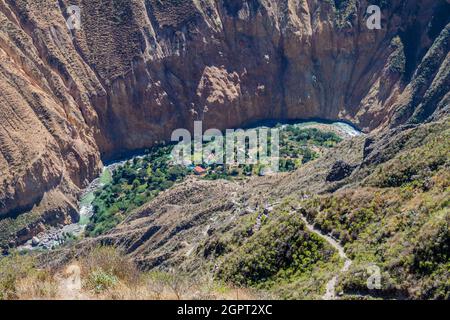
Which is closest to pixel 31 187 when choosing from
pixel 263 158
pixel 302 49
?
pixel 263 158

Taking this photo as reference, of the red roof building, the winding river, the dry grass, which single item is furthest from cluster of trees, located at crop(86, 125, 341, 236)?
the dry grass

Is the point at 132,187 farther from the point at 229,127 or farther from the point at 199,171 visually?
the point at 229,127

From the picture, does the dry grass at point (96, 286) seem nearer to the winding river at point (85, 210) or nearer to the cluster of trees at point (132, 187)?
the cluster of trees at point (132, 187)

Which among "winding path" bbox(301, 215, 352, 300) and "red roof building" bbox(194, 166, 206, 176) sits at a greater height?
"winding path" bbox(301, 215, 352, 300)

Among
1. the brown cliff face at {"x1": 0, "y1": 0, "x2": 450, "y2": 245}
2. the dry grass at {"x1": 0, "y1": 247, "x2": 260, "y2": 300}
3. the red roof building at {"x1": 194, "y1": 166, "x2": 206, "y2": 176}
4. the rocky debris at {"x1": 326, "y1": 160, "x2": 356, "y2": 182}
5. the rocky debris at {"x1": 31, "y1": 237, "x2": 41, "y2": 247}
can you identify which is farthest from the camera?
the red roof building at {"x1": 194, "y1": 166, "x2": 206, "y2": 176}

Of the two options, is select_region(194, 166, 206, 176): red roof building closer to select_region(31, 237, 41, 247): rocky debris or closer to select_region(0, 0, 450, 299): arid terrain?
select_region(0, 0, 450, 299): arid terrain

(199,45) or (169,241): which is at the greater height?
(199,45)

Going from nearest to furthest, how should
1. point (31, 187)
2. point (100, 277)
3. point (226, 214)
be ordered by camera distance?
point (100, 277) < point (226, 214) < point (31, 187)

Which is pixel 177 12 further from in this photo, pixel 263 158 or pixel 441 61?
pixel 441 61
